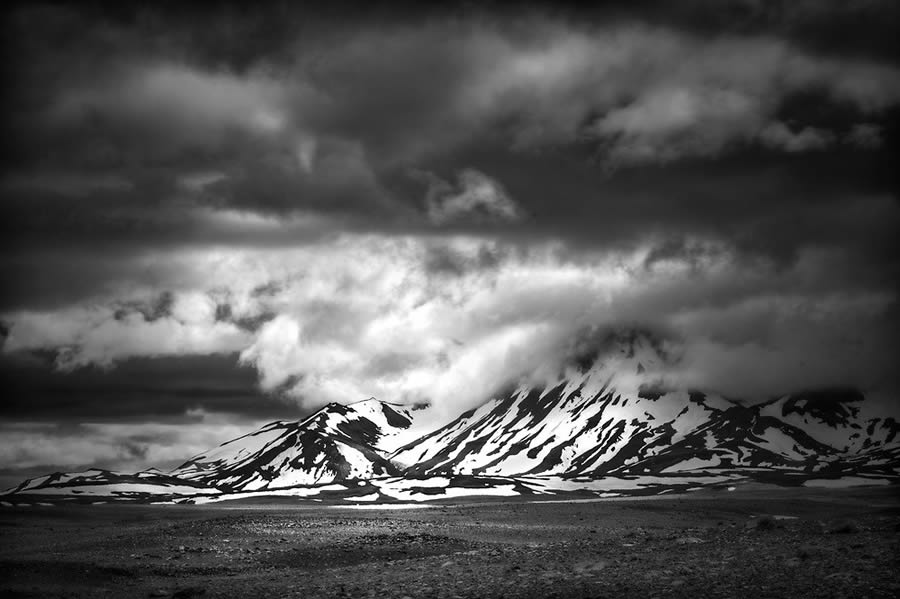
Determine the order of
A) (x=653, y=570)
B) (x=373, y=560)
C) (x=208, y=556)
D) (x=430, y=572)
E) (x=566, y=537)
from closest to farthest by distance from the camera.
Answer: (x=653, y=570) → (x=430, y=572) → (x=373, y=560) → (x=208, y=556) → (x=566, y=537)

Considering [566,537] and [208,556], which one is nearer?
[208,556]

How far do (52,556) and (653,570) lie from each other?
1257 inches

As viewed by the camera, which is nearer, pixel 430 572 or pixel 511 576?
pixel 511 576

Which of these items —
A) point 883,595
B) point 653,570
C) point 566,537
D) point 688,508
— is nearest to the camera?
point 883,595

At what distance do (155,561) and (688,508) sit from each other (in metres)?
68.9

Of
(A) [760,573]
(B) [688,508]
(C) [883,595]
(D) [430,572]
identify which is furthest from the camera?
(B) [688,508]

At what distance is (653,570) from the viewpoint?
Result: 980 inches

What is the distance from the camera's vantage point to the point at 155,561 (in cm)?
3844

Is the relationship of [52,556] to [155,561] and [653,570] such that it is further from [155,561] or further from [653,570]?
[653,570]

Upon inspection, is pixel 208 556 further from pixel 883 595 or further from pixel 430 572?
pixel 883 595

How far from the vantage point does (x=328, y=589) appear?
2602 centimetres

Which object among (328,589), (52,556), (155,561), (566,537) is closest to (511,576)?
(328,589)

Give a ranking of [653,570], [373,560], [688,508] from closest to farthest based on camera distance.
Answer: [653,570], [373,560], [688,508]

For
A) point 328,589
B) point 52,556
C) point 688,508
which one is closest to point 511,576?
point 328,589
